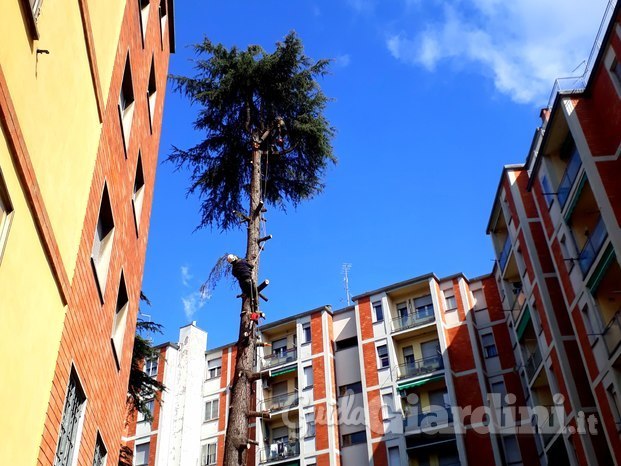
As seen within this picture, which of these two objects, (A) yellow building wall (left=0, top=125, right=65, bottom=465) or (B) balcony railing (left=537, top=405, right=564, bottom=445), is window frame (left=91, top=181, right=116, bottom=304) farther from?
(B) balcony railing (left=537, top=405, right=564, bottom=445)

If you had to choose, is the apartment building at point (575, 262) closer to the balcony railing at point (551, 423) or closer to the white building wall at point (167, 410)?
the balcony railing at point (551, 423)

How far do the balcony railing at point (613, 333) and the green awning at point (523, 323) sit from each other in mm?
7141

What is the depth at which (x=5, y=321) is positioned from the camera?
5.56 metres

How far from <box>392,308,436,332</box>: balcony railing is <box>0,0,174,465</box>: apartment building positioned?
978 inches

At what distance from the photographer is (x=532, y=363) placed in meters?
27.4

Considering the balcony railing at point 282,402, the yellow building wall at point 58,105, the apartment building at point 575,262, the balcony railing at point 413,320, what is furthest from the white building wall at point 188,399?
the yellow building wall at point 58,105

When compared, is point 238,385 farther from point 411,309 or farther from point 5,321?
point 411,309

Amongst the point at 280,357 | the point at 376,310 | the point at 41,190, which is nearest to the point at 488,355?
the point at 376,310

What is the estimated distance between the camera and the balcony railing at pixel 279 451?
35406mm

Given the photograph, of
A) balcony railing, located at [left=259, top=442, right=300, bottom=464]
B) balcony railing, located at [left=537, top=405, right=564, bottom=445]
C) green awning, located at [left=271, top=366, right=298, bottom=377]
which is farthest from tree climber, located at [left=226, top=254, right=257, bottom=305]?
green awning, located at [left=271, top=366, right=298, bottom=377]

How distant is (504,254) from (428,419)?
8831 mm

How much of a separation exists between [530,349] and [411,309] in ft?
29.0

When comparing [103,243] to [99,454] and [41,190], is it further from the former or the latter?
[41,190]

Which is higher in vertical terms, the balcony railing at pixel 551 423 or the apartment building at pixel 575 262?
the apartment building at pixel 575 262
